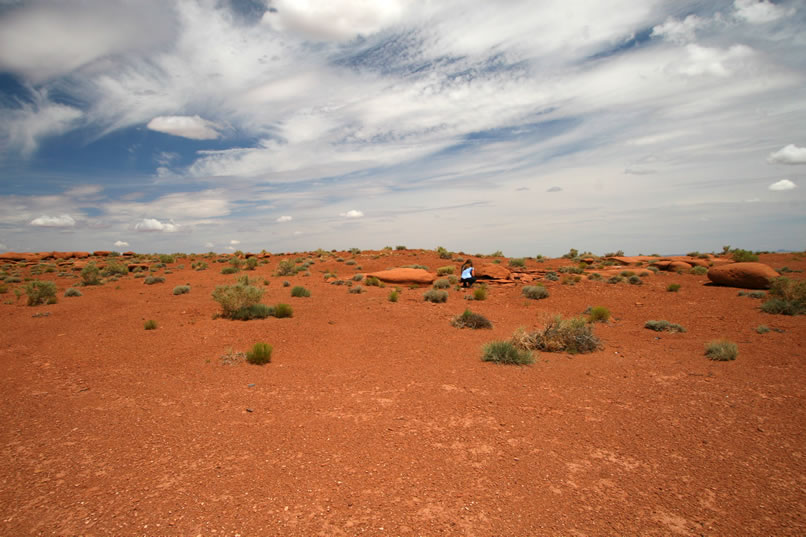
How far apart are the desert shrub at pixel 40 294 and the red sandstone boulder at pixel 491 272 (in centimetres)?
2073

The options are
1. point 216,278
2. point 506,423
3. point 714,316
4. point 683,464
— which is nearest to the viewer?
point 683,464

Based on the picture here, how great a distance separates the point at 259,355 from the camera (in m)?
8.78

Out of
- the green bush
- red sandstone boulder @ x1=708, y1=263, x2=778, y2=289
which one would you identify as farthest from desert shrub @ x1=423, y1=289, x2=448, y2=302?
red sandstone boulder @ x1=708, y1=263, x2=778, y2=289

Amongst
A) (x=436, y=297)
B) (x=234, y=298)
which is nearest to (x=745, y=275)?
(x=436, y=297)

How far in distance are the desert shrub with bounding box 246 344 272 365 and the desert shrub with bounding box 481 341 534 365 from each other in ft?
16.8

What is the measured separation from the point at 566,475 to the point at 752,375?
5898mm

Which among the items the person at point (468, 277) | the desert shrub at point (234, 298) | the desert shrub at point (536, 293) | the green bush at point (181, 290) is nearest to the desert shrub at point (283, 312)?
the desert shrub at point (234, 298)

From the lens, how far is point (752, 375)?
24.6ft

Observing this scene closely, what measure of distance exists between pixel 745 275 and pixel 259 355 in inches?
867

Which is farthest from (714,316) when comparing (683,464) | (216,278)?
(216,278)

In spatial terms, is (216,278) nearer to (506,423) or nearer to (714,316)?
(506,423)

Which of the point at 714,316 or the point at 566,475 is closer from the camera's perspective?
the point at 566,475

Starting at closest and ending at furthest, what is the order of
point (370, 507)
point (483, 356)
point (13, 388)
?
1. point (370, 507)
2. point (13, 388)
3. point (483, 356)

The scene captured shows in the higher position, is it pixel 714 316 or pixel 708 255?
pixel 708 255
